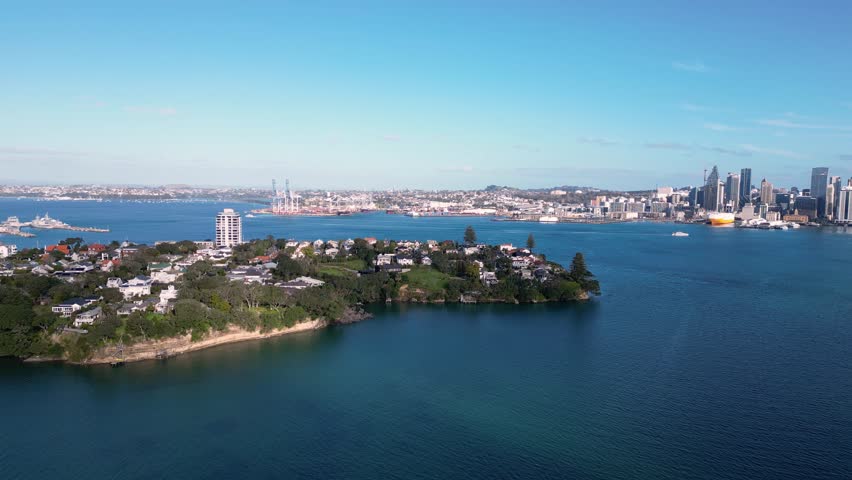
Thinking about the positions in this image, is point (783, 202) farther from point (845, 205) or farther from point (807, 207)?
point (845, 205)

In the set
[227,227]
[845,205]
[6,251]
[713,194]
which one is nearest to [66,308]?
[6,251]

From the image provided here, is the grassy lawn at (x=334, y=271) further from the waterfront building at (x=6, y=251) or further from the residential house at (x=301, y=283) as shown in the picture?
the waterfront building at (x=6, y=251)

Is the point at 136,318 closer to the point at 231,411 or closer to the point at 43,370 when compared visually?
the point at 43,370

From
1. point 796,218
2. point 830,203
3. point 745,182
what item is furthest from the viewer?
point 745,182

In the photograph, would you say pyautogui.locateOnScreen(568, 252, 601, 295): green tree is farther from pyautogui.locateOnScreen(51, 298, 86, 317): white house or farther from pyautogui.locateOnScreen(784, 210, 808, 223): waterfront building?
pyautogui.locateOnScreen(784, 210, 808, 223): waterfront building

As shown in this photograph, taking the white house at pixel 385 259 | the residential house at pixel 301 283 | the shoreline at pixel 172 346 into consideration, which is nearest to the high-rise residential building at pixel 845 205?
the white house at pixel 385 259

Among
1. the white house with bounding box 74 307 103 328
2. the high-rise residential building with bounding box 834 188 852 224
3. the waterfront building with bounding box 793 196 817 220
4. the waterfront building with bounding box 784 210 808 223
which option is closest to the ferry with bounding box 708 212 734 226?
the waterfront building with bounding box 784 210 808 223

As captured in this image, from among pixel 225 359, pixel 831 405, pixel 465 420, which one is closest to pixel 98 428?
pixel 225 359
